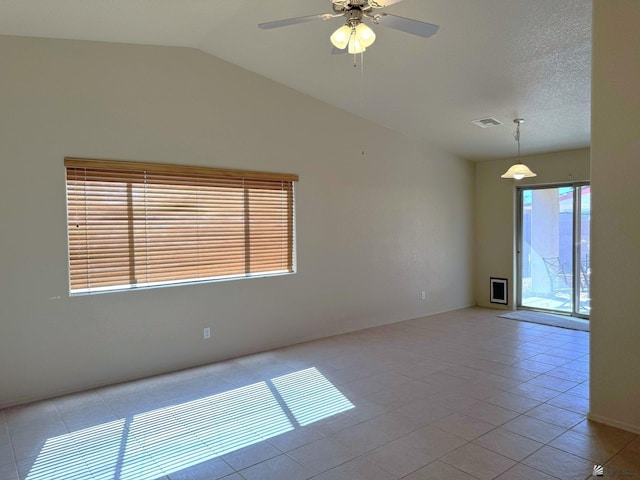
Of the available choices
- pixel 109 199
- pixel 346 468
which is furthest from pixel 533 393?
pixel 109 199

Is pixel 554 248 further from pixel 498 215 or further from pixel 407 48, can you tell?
pixel 407 48

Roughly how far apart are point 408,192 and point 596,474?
4.55 meters

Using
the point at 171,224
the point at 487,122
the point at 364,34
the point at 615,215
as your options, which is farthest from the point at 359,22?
the point at 487,122

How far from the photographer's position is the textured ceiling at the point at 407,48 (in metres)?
3.21

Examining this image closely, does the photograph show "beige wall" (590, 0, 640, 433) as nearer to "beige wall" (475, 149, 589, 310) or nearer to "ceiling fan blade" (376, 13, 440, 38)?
"ceiling fan blade" (376, 13, 440, 38)

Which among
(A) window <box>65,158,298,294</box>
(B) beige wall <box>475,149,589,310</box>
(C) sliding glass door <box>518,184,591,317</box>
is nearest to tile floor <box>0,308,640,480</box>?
(A) window <box>65,158,298,294</box>

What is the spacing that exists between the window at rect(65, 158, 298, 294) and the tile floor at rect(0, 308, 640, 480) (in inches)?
40.3

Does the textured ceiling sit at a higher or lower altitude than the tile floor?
higher

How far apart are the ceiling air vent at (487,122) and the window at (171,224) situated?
2.47 meters

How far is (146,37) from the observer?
3865 millimetres

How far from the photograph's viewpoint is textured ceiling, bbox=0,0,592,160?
3.21m

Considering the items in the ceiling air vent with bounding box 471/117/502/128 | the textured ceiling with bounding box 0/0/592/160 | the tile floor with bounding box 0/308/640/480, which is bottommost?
the tile floor with bounding box 0/308/640/480

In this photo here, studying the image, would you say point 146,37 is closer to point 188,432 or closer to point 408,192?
point 188,432

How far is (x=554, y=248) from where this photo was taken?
6.73 meters
